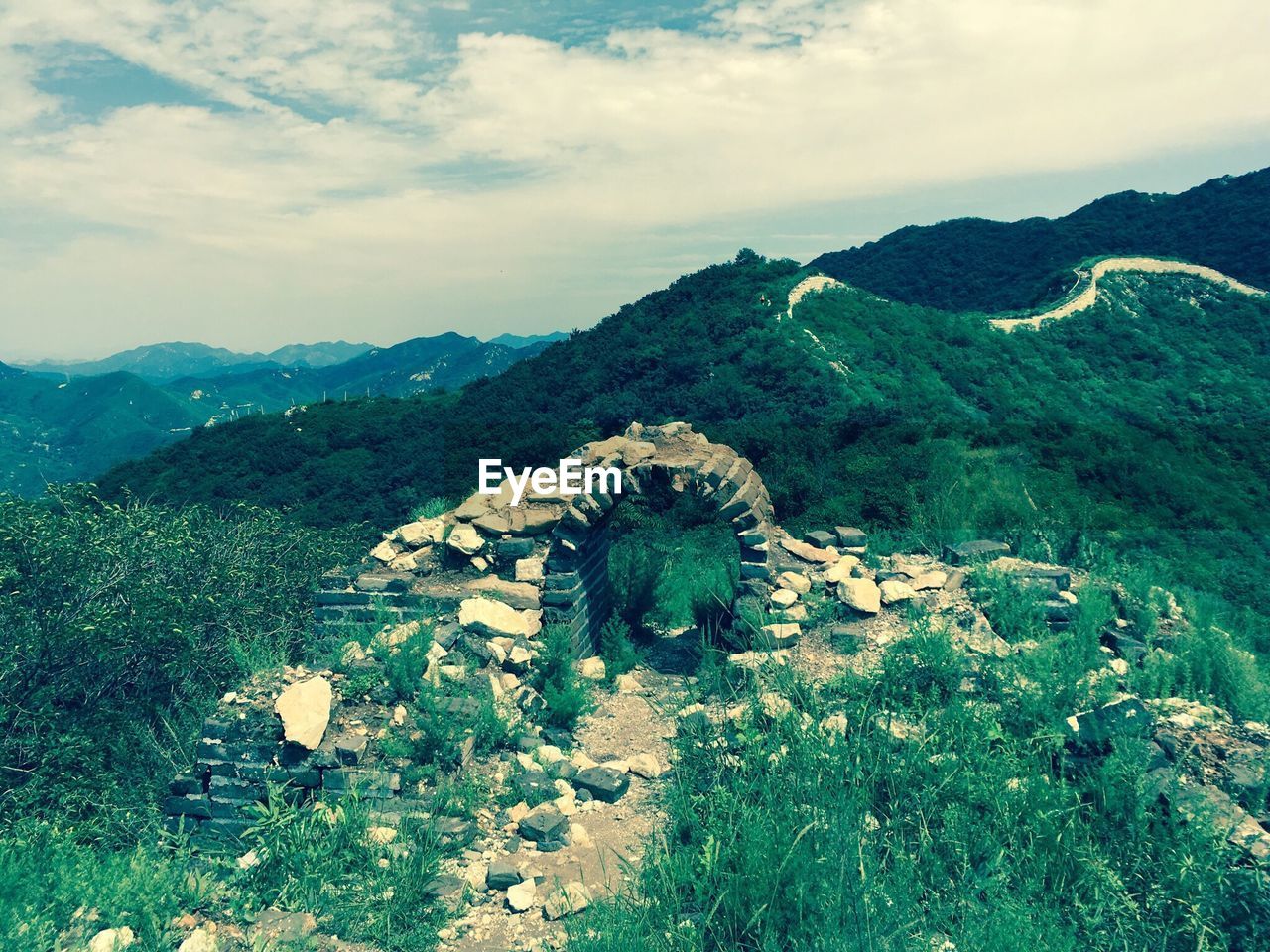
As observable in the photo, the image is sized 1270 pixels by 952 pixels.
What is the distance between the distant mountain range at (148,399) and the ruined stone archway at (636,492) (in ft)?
108

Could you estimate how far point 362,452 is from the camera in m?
28.9

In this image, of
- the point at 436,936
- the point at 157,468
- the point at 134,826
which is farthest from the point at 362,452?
the point at 436,936

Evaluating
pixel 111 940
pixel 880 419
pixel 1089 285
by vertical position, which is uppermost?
pixel 1089 285

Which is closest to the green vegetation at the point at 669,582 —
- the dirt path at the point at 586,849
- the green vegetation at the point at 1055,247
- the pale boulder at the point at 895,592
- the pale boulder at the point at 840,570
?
the pale boulder at the point at 840,570

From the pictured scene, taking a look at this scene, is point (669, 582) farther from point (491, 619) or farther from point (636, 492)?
point (491, 619)

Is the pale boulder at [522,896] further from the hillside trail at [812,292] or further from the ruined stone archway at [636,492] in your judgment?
the hillside trail at [812,292]

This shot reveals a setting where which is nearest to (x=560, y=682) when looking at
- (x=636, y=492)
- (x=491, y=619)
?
(x=491, y=619)

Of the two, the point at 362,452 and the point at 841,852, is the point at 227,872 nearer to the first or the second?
the point at 841,852

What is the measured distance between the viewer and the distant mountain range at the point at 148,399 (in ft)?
191

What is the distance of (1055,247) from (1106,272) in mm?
16050

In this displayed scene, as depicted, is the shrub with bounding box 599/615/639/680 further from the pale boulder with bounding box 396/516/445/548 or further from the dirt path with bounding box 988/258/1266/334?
the dirt path with bounding box 988/258/1266/334

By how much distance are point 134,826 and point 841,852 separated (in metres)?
4.85

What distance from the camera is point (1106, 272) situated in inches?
1778

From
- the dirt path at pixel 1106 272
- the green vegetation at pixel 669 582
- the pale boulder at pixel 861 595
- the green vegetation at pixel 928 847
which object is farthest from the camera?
the dirt path at pixel 1106 272
